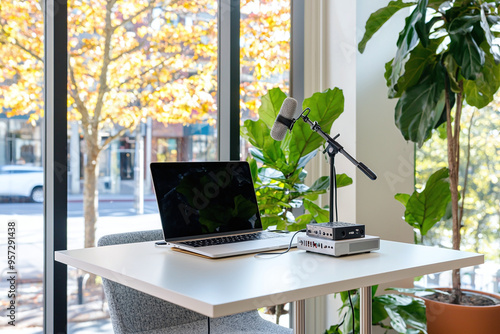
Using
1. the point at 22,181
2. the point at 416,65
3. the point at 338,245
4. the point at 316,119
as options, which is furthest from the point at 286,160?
the point at 22,181

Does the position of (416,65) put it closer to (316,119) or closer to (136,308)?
(316,119)

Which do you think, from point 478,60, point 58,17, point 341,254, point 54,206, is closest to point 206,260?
point 341,254

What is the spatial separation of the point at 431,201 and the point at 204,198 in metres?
1.14

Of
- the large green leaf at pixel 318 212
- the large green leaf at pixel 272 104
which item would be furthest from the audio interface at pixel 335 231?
the large green leaf at pixel 272 104

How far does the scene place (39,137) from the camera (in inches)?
87.0

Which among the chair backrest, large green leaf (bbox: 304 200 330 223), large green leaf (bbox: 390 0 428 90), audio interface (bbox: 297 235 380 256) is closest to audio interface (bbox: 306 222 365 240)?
audio interface (bbox: 297 235 380 256)

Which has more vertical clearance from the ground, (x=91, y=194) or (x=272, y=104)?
(x=272, y=104)

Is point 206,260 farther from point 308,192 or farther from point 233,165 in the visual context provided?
point 308,192

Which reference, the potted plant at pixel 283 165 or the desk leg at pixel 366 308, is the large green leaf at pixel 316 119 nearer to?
the potted plant at pixel 283 165

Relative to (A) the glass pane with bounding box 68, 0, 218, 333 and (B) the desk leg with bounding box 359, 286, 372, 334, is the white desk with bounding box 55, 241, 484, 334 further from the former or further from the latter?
(A) the glass pane with bounding box 68, 0, 218, 333

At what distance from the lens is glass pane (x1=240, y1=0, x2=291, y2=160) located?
2.92 metres

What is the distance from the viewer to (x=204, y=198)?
1.77 meters

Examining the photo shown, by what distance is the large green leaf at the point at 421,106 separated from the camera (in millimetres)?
2375

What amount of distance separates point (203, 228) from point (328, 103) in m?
0.87
